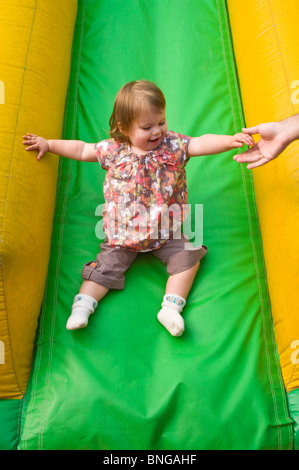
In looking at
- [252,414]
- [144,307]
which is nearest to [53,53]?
[144,307]

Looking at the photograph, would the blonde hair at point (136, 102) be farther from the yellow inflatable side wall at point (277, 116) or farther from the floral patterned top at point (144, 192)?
the yellow inflatable side wall at point (277, 116)

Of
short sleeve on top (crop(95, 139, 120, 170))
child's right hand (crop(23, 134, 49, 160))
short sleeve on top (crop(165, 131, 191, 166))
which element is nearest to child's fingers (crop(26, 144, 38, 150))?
child's right hand (crop(23, 134, 49, 160))

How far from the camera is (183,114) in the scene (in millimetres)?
1985

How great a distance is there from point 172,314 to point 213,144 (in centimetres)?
54

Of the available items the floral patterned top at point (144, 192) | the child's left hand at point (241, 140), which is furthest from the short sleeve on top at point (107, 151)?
the child's left hand at point (241, 140)

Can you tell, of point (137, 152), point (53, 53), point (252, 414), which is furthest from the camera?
point (53, 53)

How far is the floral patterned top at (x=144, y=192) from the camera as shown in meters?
1.55

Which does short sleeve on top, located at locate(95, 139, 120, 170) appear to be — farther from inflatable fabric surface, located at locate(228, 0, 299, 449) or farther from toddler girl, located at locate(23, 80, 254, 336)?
inflatable fabric surface, located at locate(228, 0, 299, 449)

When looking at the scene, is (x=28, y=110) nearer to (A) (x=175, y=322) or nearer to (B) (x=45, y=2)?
(B) (x=45, y=2)

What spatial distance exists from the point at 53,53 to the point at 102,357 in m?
1.18

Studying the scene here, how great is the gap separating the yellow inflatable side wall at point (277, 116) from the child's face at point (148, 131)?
39cm

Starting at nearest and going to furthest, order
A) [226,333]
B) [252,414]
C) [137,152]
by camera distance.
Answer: [252,414], [226,333], [137,152]

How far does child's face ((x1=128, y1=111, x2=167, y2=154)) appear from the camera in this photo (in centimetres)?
147

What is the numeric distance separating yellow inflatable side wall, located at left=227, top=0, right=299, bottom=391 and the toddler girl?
0.67 feet
